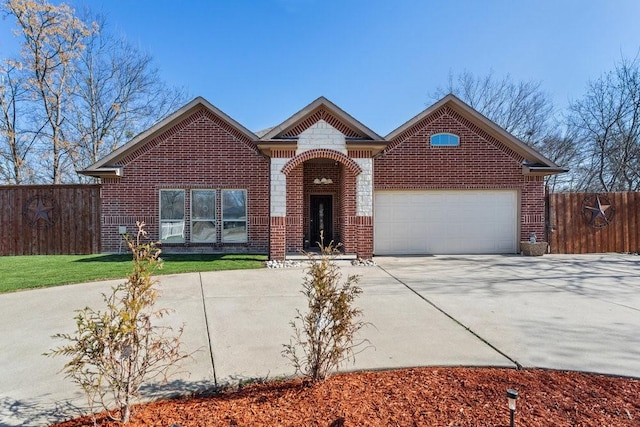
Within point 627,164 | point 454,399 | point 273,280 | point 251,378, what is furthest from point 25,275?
point 627,164

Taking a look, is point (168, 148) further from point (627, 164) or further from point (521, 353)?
point (627, 164)

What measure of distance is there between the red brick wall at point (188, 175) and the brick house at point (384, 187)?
0.12 ft

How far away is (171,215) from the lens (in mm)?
12844

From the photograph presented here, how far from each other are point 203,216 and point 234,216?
1167 millimetres

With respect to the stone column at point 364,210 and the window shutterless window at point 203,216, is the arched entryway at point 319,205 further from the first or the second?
the window shutterless window at point 203,216

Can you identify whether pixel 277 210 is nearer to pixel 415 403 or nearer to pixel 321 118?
pixel 321 118

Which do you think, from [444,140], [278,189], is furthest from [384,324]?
[444,140]

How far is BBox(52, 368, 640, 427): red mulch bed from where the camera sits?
253cm

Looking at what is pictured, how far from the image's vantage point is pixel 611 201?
42.8 feet

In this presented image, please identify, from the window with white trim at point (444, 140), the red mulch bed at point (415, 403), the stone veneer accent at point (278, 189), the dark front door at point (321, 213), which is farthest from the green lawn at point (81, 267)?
the window with white trim at point (444, 140)

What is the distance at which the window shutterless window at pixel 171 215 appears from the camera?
504 inches

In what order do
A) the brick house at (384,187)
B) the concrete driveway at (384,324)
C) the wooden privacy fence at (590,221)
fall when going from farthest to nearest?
the wooden privacy fence at (590,221)
the brick house at (384,187)
the concrete driveway at (384,324)

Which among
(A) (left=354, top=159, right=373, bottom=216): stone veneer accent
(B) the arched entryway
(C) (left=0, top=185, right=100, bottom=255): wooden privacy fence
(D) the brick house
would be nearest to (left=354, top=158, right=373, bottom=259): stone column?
(A) (left=354, top=159, right=373, bottom=216): stone veneer accent

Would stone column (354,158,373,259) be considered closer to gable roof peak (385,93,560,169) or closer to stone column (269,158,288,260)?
stone column (269,158,288,260)
